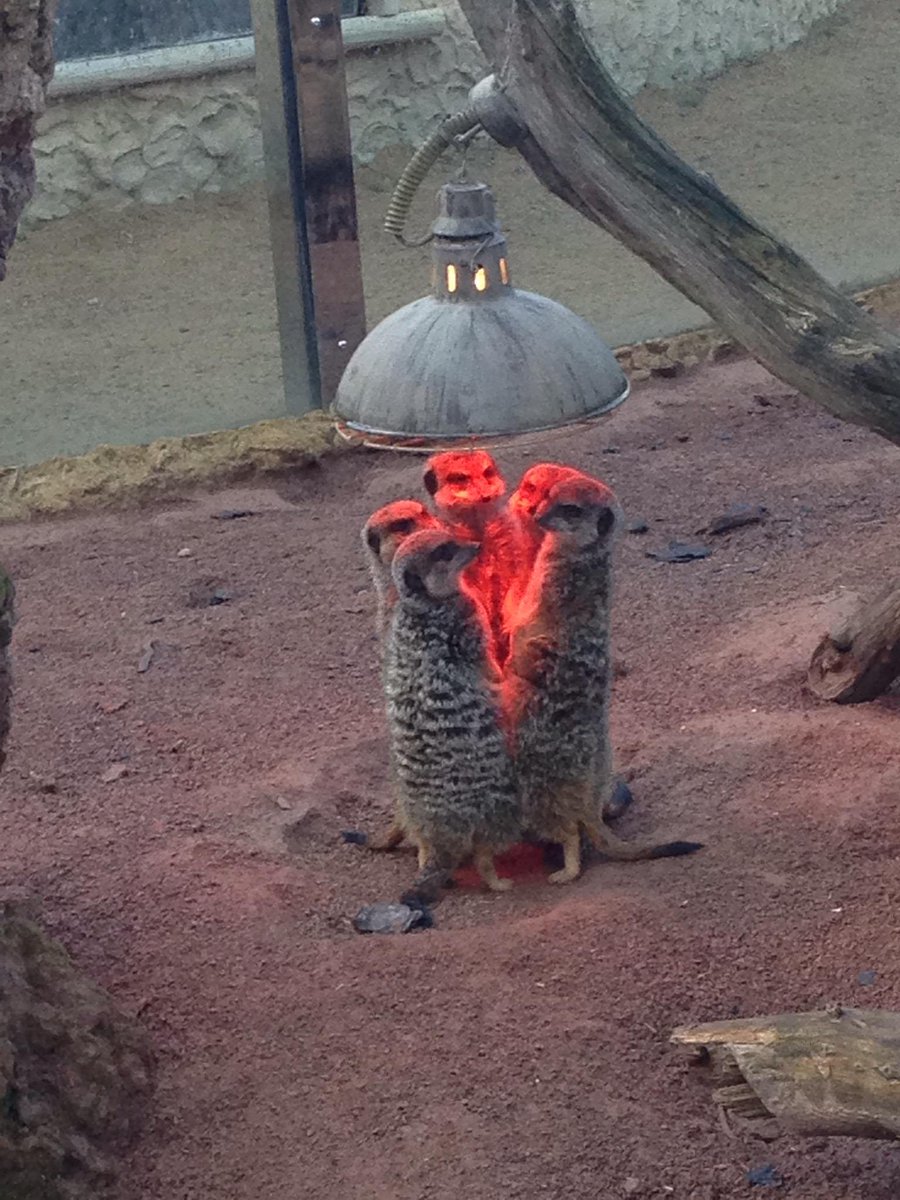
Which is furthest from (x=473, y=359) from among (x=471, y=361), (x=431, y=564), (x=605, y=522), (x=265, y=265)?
(x=265, y=265)

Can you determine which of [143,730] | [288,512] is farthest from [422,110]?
[143,730]

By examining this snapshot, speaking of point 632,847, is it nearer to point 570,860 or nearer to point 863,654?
point 570,860

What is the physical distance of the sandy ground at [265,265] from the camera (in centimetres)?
532

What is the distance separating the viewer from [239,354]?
5488 mm

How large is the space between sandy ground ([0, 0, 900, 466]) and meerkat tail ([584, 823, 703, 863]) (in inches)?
114

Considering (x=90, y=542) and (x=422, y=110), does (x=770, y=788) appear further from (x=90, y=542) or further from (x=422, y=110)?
(x=422, y=110)

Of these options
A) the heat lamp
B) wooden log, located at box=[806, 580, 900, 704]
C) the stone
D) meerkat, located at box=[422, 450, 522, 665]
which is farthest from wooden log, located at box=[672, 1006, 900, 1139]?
the stone

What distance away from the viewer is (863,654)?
3213mm

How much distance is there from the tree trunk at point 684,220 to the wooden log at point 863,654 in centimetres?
65

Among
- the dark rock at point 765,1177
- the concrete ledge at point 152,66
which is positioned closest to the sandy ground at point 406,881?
the dark rock at point 765,1177

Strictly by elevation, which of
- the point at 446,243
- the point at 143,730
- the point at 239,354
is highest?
the point at 446,243

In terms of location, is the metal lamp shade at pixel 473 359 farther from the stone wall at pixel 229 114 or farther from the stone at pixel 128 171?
the stone at pixel 128 171

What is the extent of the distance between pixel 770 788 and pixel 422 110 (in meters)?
3.95

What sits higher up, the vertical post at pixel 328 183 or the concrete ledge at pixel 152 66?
the concrete ledge at pixel 152 66
